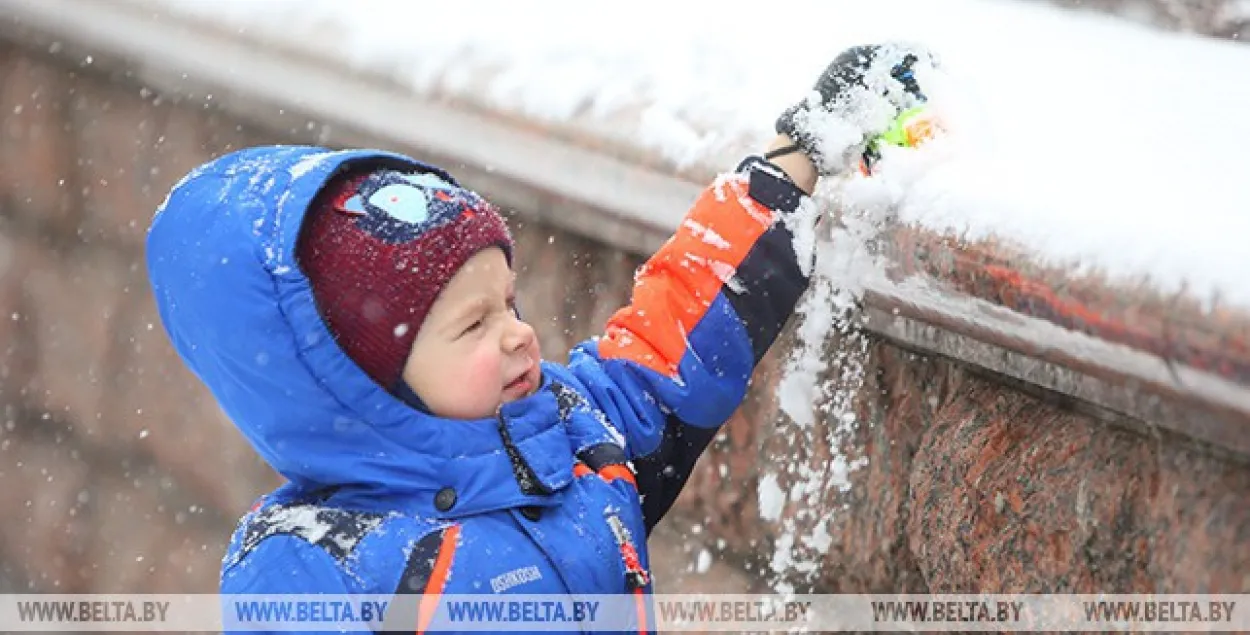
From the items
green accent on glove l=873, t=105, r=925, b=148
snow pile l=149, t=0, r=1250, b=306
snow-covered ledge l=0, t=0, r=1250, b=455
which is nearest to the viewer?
snow-covered ledge l=0, t=0, r=1250, b=455

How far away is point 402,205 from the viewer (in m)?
1.59

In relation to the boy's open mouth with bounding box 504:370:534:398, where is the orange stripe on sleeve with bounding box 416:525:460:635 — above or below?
below

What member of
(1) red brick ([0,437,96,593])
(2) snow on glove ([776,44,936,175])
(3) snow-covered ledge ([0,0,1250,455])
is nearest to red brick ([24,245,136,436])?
(1) red brick ([0,437,96,593])

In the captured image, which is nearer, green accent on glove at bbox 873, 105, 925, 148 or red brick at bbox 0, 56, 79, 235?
green accent on glove at bbox 873, 105, 925, 148

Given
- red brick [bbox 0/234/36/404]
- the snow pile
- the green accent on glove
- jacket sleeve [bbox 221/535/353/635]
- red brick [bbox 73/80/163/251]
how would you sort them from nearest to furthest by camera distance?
the snow pile < jacket sleeve [bbox 221/535/353/635] < the green accent on glove < red brick [bbox 73/80/163/251] < red brick [bbox 0/234/36/404]

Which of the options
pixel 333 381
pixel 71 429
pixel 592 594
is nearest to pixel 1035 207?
pixel 592 594

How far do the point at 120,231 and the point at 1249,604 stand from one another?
97.4 inches

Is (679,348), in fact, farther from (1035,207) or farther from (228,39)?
(228,39)

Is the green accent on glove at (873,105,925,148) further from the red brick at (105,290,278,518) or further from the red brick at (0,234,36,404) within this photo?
the red brick at (0,234,36,404)

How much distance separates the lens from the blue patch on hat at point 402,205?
5.15 feet

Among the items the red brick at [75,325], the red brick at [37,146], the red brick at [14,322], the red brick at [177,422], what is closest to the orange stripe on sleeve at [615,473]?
the red brick at [177,422]

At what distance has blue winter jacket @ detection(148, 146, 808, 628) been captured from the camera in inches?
60.7

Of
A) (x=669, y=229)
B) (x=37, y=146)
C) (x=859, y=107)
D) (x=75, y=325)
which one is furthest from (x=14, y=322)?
(x=859, y=107)

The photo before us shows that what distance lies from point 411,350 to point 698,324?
352 mm
